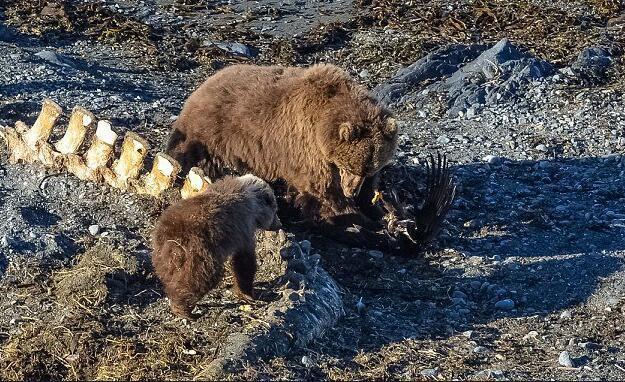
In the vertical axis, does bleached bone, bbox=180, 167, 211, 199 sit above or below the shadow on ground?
above

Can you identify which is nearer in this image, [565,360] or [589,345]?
[565,360]

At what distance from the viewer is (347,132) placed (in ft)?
29.6

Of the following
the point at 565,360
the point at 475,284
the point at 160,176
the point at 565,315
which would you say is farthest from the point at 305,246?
the point at 565,360

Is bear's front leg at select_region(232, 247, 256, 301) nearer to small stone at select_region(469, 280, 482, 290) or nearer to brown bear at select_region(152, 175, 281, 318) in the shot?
brown bear at select_region(152, 175, 281, 318)

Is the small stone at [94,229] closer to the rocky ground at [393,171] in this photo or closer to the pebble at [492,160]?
the rocky ground at [393,171]

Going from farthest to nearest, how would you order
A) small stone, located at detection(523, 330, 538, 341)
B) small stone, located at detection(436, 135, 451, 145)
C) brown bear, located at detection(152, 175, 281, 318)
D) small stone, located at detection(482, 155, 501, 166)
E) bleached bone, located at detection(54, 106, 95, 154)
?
small stone, located at detection(436, 135, 451, 145) → small stone, located at detection(482, 155, 501, 166) → bleached bone, located at detection(54, 106, 95, 154) → small stone, located at detection(523, 330, 538, 341) → brown bear, located at detection(152, 175, 281, 318)

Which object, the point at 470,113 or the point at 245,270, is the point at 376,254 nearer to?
the point at 245,270

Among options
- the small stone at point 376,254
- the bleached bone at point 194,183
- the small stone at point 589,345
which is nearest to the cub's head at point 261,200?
the bleached bone at point 194,183

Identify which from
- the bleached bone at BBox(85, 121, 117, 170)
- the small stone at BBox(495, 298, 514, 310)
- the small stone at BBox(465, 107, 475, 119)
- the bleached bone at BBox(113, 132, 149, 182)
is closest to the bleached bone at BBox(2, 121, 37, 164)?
the bleached bone at BBox(85, 121, 117, 170)

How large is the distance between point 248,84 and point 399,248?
2.08 meters

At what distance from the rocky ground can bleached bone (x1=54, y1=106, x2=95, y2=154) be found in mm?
309

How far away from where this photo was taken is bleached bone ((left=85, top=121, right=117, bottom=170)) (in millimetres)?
9320

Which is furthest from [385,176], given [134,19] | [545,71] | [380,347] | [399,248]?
[134,19]

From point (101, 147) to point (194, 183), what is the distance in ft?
4.04
